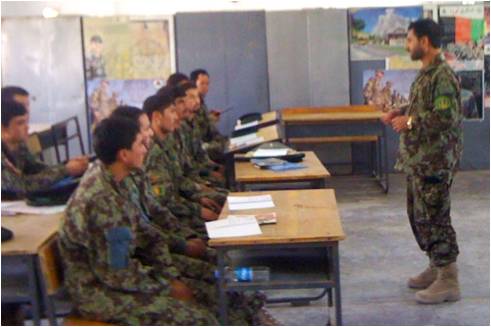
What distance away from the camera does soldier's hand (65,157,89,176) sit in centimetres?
354

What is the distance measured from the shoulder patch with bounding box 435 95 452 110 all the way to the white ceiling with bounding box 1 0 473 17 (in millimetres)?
4396

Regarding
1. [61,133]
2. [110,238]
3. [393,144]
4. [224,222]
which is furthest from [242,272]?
[393,144]

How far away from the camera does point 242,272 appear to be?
289cm

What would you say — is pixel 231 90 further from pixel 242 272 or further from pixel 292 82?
pixel 242 272

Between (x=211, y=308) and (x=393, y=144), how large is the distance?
558cm

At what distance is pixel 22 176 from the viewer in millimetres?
3551

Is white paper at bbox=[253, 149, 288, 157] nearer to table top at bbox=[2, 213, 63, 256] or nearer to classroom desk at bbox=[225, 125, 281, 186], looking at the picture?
classroom desk at bbox=[225, 125, 281, 186]

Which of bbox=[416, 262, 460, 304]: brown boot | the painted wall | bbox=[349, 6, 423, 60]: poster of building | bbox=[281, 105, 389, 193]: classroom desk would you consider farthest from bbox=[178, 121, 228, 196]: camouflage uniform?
bbox=[349, 6, 423, 60]: poster of building

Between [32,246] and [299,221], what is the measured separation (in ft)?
3.47

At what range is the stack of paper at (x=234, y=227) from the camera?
2877mm

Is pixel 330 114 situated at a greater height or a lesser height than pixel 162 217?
greater

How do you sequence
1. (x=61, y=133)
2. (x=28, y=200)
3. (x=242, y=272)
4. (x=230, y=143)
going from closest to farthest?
(x=242, y=272) < (x=28, y=200) < (x=230, y=143) < (x=61, y=133)

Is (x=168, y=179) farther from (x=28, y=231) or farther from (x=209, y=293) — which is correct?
(x=28, y=231)

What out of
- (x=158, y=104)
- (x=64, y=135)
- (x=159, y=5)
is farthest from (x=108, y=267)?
(x=159, y=5)
